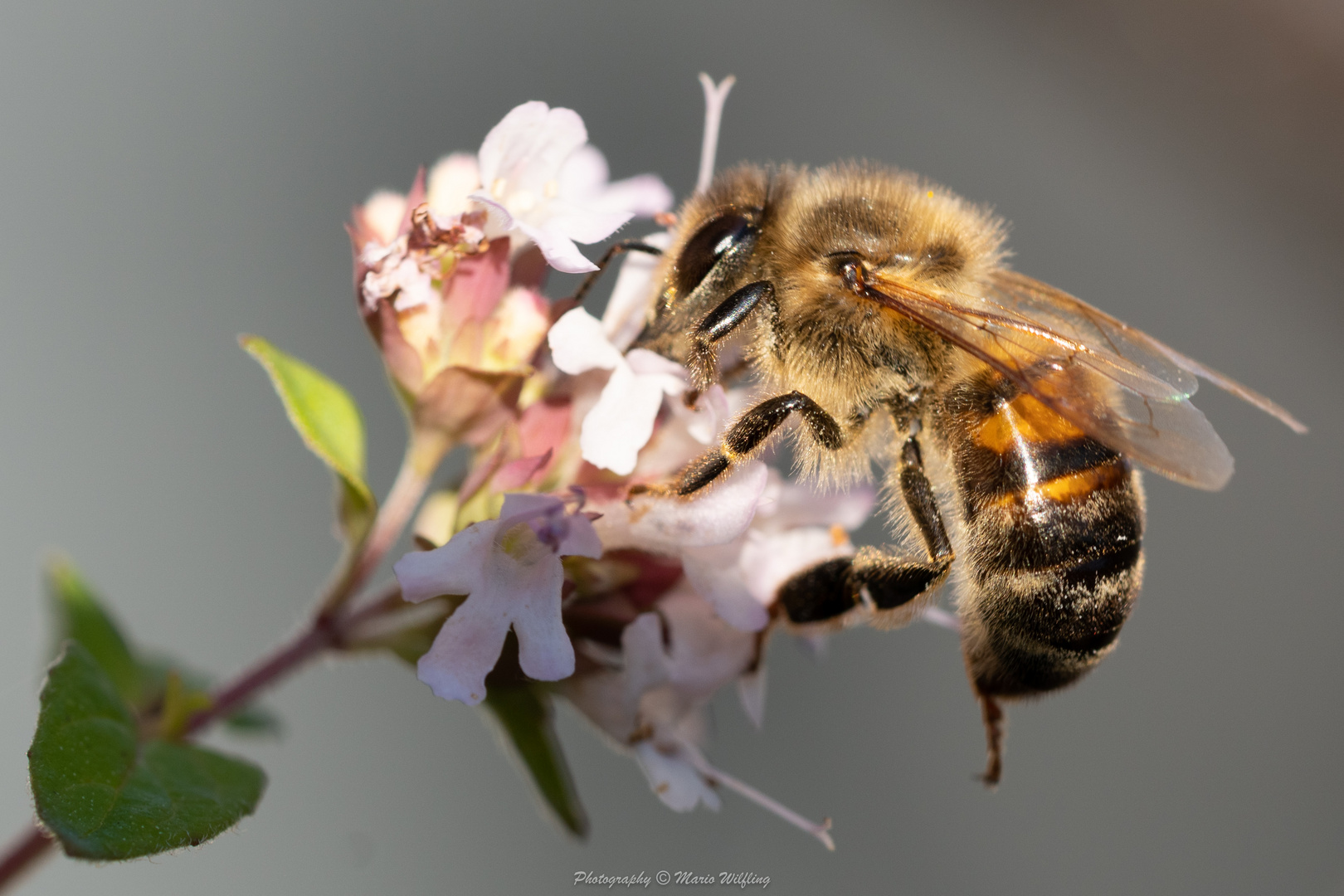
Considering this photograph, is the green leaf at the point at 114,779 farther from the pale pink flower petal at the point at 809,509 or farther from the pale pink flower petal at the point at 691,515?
the pale pink flower petal at the point at 809,509

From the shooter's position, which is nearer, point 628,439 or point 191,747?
point 628,439

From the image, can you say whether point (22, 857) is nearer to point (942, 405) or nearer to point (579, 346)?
point (579, 346)

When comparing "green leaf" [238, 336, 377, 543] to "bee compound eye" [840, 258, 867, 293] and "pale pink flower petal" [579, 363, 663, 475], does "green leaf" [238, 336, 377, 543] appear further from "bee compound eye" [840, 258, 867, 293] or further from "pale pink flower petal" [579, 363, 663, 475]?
"bee compound eye" [840, 258, 867, 293]

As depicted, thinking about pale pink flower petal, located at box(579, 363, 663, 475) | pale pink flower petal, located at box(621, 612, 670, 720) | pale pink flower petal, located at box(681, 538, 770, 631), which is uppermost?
pale pink flower petal, located at box(579, 363, 663, 475)

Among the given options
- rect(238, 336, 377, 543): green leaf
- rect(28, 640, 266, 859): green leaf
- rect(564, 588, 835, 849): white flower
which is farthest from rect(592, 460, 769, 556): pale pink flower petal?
rect(28, 640, 266, 859): green leaf

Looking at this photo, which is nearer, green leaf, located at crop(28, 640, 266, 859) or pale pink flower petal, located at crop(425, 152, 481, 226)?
green leaf, located at crop(28, 640, 266, 859)

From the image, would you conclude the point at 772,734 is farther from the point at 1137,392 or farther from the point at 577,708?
the point at 1137,392

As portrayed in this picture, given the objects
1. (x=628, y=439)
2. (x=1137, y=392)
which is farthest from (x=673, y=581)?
(x=1137, y=392)
